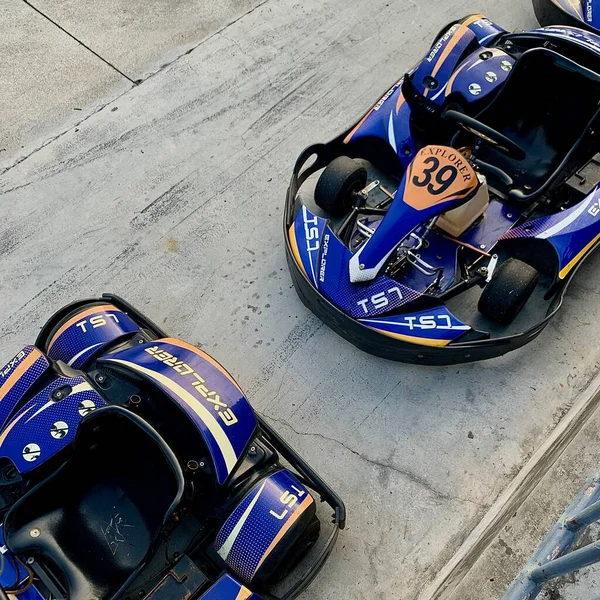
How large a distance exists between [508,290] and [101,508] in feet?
8.04

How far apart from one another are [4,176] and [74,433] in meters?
2.59

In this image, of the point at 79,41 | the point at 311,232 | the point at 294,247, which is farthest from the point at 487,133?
the point at 79,41

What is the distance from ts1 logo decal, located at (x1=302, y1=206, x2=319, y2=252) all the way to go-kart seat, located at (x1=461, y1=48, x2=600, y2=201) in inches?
48.7

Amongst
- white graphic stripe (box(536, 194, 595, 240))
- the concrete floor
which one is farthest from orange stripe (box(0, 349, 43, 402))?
white graphic stripe (box(536, 194, 595, 240))

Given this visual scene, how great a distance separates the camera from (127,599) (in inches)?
121

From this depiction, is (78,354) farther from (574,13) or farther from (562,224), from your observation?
→ (574,13)

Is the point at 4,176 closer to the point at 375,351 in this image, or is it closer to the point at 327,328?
the point at 327,328

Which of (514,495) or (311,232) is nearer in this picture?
(514,495)

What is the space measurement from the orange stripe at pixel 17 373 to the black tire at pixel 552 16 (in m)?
4.34

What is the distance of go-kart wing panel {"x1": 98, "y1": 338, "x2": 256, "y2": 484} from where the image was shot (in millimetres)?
3121

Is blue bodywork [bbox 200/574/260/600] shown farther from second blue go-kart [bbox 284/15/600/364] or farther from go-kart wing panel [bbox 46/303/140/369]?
second blue go-kart [bbox 284/15/600/364]

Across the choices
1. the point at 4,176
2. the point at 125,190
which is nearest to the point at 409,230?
the point at 125,190

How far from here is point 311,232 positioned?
410 cm

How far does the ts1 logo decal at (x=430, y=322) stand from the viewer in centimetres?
378
